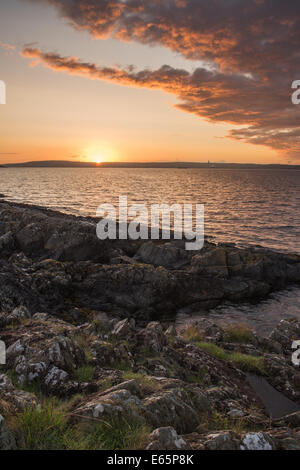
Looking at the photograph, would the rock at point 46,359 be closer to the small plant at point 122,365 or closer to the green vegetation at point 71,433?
the small plant at point 122,365

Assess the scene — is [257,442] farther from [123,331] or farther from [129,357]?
[123,331]

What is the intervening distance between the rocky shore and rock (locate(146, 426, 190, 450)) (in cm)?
1

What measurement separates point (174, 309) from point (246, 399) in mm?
11827

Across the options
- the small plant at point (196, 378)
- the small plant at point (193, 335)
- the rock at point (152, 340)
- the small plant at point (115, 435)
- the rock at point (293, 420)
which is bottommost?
the small plant at point (193, 335)

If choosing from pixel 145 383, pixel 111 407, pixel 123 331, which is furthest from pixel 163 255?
pixel 111 407

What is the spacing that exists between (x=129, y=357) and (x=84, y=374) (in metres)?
1.95

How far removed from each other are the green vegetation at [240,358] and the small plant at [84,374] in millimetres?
5865

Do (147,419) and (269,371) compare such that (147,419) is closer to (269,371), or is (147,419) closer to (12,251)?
(269,371)

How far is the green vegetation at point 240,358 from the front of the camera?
419 inches

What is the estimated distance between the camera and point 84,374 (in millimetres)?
6496

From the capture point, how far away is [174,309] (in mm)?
20188

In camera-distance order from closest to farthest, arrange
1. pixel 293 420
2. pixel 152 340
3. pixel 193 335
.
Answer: pixel 293 420, pixel 152 340, pixel 193 335

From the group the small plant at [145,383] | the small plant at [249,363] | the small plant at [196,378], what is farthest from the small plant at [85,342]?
the small plant at [249,363]
